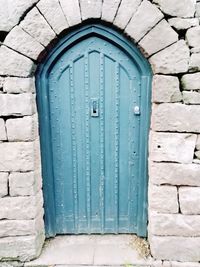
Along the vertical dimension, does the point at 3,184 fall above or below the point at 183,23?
below

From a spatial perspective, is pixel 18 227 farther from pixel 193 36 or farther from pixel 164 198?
pixel 193 36

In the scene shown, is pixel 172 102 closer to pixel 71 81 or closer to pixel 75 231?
pixel 71 81

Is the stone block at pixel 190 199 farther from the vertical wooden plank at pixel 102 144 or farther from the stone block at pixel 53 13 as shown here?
the stone block at pixel 53 13

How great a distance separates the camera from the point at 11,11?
9.51 feet

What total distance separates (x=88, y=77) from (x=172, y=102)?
910 mm

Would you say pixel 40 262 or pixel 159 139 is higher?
pixel 159 139

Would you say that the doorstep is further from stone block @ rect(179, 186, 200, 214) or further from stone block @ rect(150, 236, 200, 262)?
stone block @ rect(179, 186, 200, 214)

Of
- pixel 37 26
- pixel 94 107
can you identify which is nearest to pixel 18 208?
pixel 94 107

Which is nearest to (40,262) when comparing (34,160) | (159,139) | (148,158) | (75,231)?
(75,231)

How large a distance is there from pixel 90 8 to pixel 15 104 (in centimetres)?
117

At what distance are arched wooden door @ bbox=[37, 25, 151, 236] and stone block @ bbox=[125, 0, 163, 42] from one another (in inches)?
8.3

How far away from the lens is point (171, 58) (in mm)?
2918

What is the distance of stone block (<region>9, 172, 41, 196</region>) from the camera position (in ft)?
10.4

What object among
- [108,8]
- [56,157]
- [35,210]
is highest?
[108,8]
